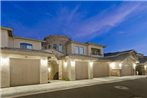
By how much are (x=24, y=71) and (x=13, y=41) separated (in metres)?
5.55

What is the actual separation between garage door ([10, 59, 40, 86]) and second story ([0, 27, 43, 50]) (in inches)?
124

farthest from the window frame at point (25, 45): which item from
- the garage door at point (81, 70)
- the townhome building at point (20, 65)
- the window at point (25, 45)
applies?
the garage door at point (81, 70)

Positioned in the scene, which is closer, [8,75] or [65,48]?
[8,75]

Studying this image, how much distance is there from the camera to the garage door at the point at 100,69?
19.2 meters

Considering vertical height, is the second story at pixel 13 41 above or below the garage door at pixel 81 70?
above

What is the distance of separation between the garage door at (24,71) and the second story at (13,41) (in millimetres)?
3151

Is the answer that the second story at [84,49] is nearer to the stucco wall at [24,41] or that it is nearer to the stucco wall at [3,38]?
the stucco wall at [24,41]

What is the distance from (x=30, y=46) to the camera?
1703 cm

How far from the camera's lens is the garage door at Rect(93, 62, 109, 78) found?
1923 centimetres

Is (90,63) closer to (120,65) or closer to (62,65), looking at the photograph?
(62,65)

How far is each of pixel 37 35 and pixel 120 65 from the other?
60.9 meters

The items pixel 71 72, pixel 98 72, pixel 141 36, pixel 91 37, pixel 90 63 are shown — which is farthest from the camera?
pixel 91 37

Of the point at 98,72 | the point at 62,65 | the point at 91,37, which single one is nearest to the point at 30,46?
the point at 62,65

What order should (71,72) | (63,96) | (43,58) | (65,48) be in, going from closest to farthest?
(63,96) → (43,58) → (71,72) → (65,48)
